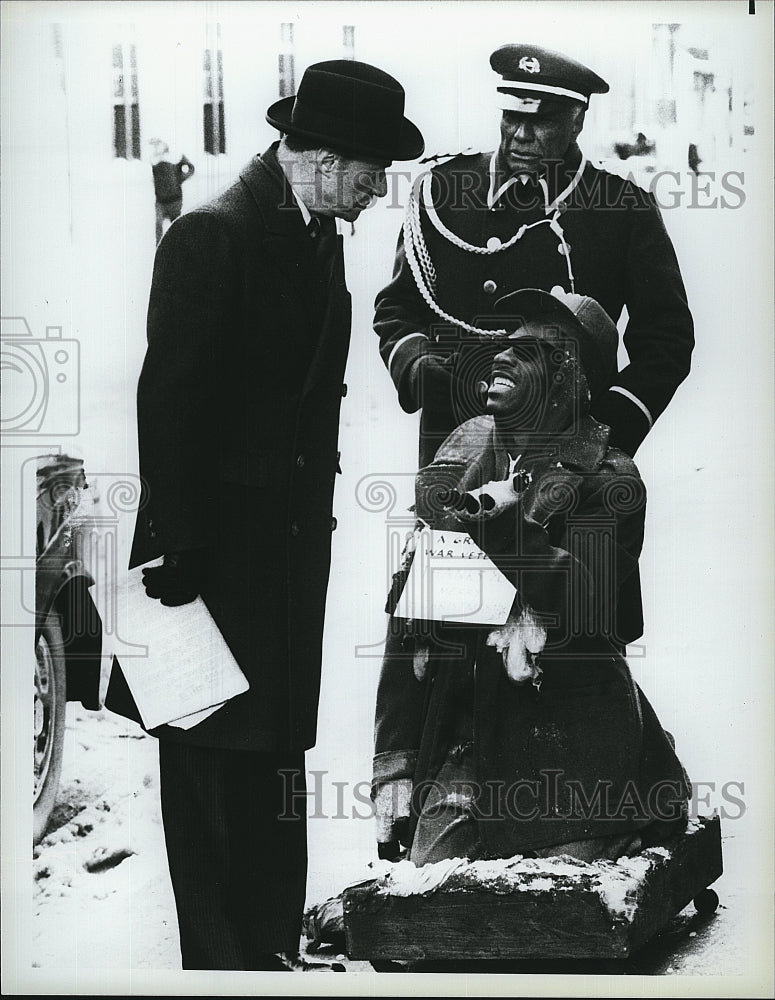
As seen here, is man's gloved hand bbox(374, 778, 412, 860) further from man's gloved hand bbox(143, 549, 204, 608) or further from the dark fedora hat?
the dark fedora hat

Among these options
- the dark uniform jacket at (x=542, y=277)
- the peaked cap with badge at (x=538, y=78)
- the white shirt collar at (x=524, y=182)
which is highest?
the peaked cap with badge at (x=538, y=78)

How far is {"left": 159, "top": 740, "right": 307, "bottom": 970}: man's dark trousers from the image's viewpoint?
142 inches

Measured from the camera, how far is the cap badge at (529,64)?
3645 millimetres

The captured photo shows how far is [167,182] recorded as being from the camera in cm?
368

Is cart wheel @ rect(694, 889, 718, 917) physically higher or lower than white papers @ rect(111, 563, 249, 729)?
lower

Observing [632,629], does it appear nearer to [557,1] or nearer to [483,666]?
[483,666]

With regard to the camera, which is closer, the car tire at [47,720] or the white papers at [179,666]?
the white papers at [179,666]

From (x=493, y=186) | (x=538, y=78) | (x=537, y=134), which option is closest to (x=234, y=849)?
(x=493, y=186)

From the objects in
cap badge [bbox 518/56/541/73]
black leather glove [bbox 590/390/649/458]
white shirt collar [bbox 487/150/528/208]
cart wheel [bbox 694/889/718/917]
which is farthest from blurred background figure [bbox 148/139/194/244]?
cart wheel [bbox 694/889/718/917]

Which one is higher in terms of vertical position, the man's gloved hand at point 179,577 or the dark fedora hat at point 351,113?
the dark fedora hat at point 351,113

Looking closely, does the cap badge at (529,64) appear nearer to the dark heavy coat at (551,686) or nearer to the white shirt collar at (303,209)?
the white shirt collar at (303,209)

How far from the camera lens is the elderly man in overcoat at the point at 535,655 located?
3.58 meters

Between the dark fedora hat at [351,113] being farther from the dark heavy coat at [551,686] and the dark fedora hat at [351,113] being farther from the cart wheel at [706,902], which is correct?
the cart wheel at [706,902]

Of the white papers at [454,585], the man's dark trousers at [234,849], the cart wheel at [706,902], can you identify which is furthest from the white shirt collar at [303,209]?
the cart wheel at [706,902]
